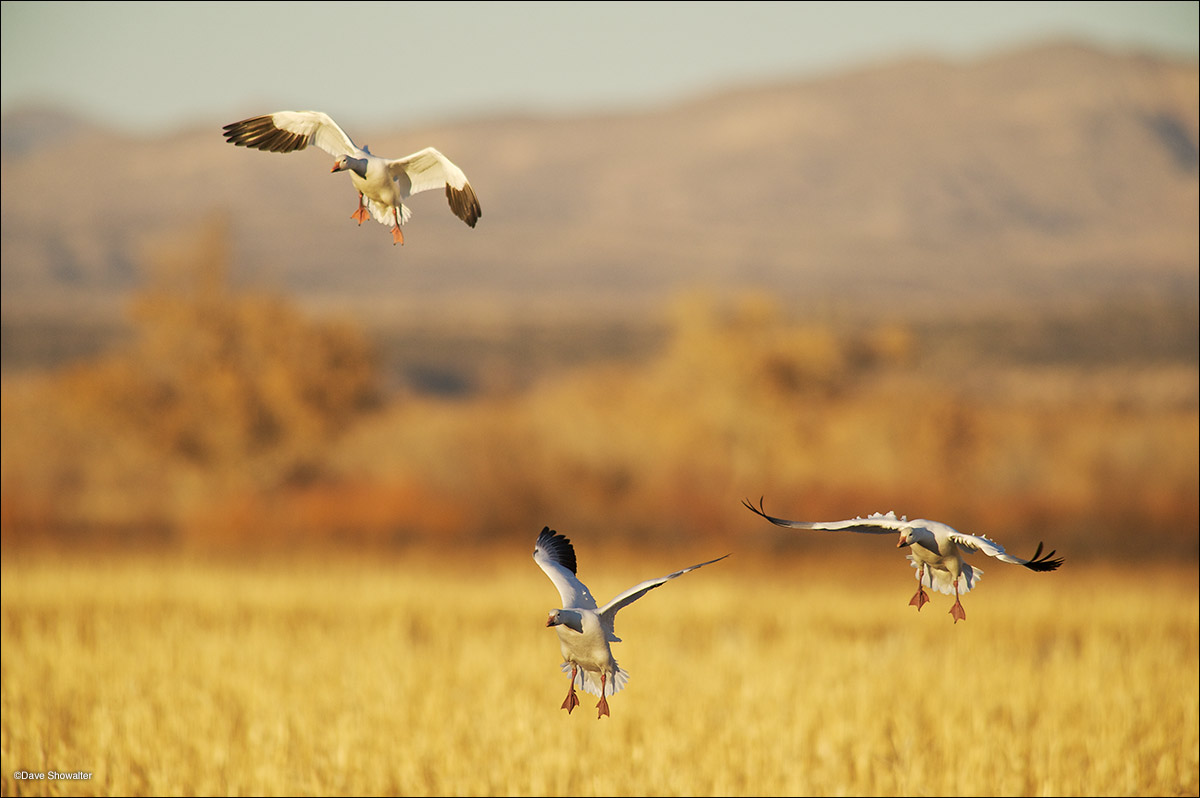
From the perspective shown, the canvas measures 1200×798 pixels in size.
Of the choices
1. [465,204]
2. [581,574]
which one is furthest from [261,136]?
[581,574]

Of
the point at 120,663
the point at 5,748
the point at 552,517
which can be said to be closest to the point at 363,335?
the point at 552,517

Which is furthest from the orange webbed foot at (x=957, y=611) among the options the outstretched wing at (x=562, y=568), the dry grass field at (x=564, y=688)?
the dry grass field at (x=564, y=688)

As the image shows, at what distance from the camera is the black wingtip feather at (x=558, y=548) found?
9.41 feet

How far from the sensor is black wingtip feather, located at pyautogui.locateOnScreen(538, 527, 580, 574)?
2.87m

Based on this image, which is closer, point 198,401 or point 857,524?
point 857,524

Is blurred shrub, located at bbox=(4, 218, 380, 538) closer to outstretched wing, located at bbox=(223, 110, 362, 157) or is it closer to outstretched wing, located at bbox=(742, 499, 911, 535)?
outstretched wing, located at bbox=(223, 110, 362, 157)

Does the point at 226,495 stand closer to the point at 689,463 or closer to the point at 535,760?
the point at 689,463

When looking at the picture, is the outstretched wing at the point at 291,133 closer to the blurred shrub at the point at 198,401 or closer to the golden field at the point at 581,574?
the golden field at the point at 581,574

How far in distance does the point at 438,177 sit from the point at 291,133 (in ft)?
1.14

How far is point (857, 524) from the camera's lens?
207cm

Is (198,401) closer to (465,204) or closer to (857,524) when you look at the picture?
(465,204)

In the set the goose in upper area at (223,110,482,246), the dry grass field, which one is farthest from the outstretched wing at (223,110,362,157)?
the dry grass field

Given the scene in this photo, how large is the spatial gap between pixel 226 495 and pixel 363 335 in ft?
27.9

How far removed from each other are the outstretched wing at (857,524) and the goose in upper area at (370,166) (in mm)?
883
